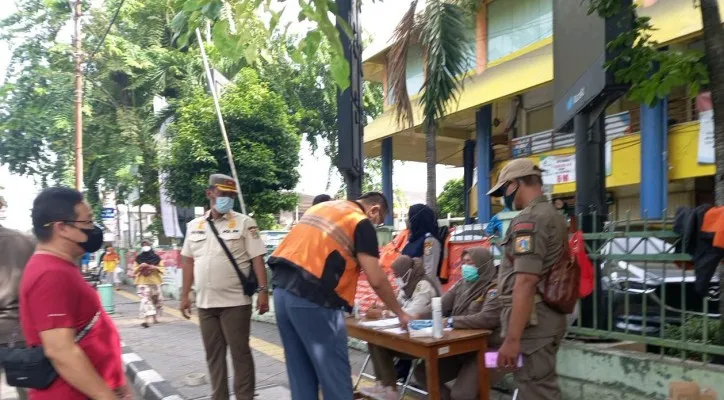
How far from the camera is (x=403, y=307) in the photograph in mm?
4762

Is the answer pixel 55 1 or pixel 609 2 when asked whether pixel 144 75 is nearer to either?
pixel 55 1

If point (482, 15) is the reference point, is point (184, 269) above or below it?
below

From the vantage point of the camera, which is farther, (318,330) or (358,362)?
(358,362)

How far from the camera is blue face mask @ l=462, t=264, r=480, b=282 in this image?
169 inches

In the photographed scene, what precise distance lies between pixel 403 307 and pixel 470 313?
720 mm

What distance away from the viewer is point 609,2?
3.68 m

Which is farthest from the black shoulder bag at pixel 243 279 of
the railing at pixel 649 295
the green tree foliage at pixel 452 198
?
the green tree foliage at pixel 452 198

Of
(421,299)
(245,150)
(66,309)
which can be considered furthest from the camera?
(245,150)

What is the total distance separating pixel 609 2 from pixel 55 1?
721 inches

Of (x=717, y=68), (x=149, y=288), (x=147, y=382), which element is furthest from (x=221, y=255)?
(x=149, y=288)

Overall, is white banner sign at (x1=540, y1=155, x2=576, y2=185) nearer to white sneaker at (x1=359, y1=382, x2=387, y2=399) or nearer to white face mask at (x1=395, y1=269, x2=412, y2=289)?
white face mask at (x1=395, y1=269, x2=412, y2=289)

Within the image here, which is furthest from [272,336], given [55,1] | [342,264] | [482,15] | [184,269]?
[55,1]

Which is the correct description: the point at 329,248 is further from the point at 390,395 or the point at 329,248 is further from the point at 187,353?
the point at 187,353

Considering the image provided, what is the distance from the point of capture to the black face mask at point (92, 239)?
2305 millimetres
